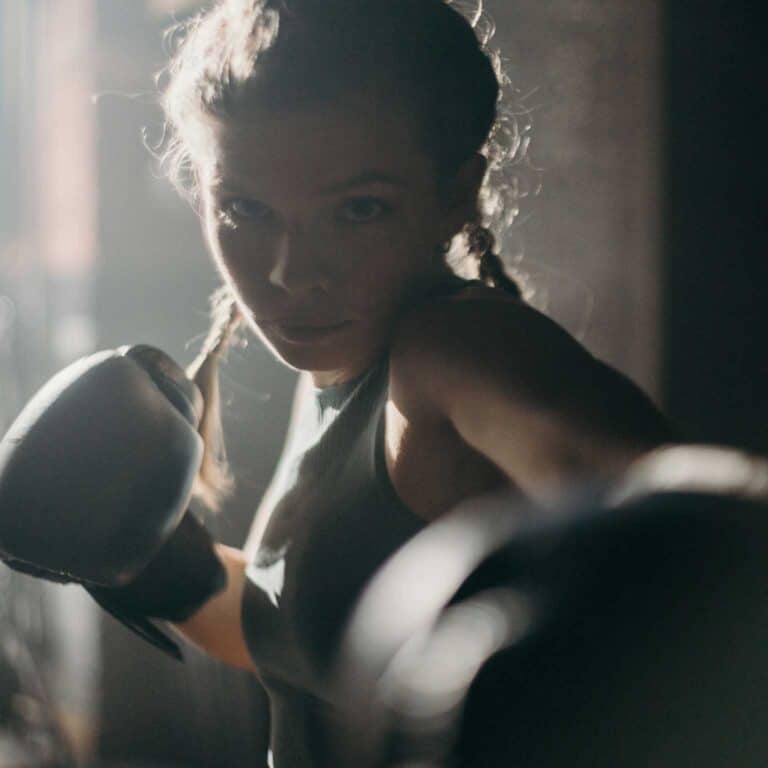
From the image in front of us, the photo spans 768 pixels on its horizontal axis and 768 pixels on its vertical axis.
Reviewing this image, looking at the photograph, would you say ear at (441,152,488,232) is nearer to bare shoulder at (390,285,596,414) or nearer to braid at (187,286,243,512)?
bare shoulder at (390,285,596,414)

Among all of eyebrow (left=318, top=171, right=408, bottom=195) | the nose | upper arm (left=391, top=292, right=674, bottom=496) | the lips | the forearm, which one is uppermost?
eyebrow (left=318, top=171, right=408, bottom=195)

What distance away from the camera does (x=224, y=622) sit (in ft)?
2.53

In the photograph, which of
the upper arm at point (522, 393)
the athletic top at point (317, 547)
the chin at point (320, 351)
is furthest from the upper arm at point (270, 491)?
the upper arm at point (522, 393)

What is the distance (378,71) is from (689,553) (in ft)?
1.05

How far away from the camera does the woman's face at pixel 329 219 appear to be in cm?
53

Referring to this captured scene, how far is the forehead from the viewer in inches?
20.7


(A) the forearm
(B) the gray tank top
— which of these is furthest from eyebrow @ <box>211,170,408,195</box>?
(A) the forearm

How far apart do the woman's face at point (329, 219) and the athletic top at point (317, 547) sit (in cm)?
3

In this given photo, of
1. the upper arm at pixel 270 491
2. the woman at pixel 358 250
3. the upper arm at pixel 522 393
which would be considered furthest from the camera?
the upper arm at pixel 270 491

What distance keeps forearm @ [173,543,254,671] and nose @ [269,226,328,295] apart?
11.4 inches

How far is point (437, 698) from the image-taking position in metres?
0.31

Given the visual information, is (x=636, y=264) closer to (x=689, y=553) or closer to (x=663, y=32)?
(x=663, y=32)

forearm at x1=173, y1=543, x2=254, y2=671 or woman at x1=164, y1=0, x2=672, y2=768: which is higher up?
woman at x1=164, y1=0, x2=672, y2=768

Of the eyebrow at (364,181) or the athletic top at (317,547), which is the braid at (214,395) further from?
the eyebrow at (364,181)
